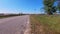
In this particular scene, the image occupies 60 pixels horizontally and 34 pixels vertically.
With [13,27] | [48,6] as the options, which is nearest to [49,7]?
[48,6]

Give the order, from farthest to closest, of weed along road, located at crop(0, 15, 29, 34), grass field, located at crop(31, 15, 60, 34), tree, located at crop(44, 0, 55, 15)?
tree, located at crop(44, 0, 55, 15) → weed along road, located at crop(0, 15, 29, 34) → grass field, located at crop(31, 15, 60, 34)

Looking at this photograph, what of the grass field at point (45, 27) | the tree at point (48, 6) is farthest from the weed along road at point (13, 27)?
the tree at point (48, 6)

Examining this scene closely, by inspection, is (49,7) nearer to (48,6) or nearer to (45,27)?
(48,6)

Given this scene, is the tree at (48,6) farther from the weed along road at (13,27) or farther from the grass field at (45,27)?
the weed along road at (13,27)

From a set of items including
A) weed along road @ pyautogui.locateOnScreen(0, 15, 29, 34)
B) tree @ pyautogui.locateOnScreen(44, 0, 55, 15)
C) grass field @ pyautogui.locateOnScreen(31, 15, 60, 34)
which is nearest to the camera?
grass field @ pyautogui.locateOnScreen(31, 15, 60, 34)

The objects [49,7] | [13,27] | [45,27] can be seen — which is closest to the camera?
[45,27]

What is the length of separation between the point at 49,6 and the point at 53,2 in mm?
4965

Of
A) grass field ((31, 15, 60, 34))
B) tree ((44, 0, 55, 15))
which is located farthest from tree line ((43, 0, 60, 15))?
grass field ((31, 15, 60, 34))

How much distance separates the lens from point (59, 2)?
8450 centimetres

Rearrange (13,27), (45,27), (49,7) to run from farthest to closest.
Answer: (49,7), (13,27), (45,27)

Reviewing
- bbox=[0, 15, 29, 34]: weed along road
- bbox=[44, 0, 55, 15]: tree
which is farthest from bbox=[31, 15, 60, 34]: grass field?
bbox=[44, 0, 55, 15]: tree

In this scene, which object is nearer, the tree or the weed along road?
the weed along road

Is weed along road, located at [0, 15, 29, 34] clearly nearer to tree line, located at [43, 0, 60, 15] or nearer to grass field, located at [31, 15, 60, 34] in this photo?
grass field, located at [31, 15, 60, 34]

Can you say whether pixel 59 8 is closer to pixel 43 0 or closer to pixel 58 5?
pixel 58 5
